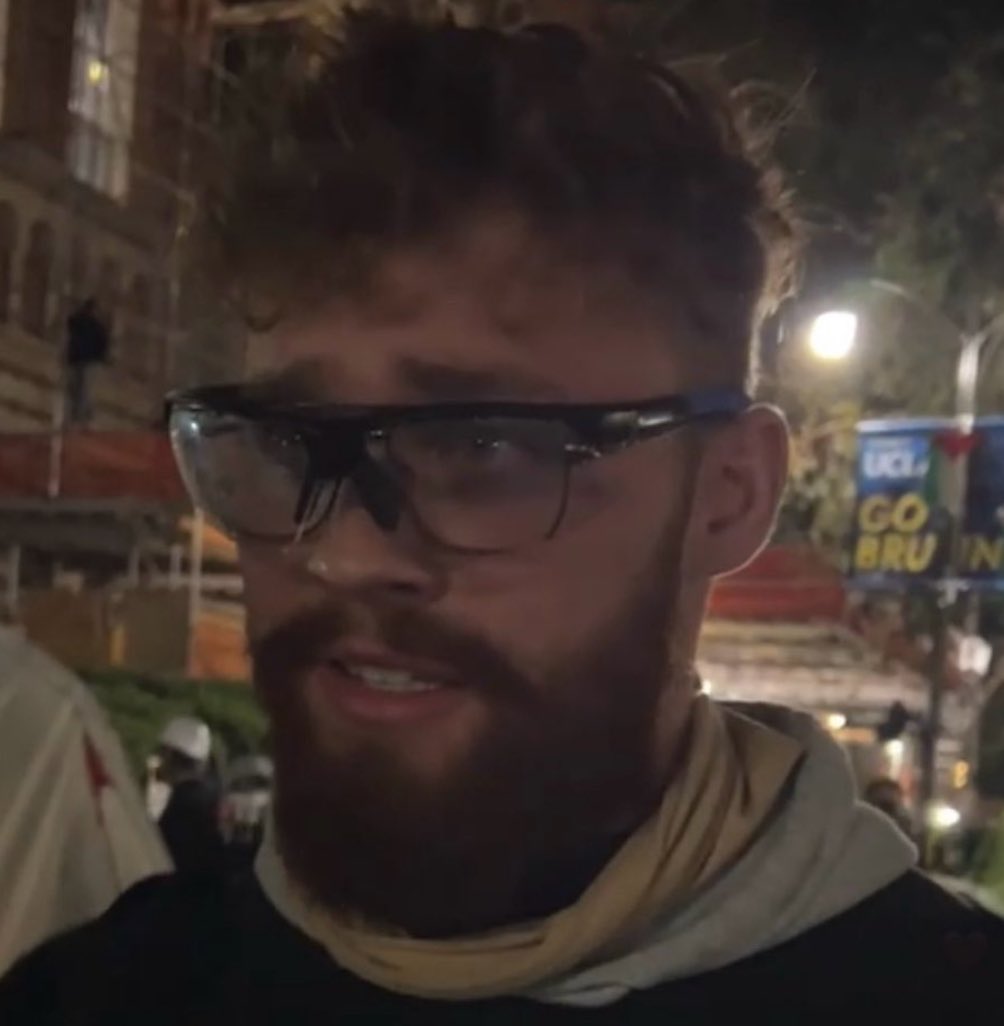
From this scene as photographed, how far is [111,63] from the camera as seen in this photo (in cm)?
1073

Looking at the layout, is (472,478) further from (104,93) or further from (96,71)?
(104,93)

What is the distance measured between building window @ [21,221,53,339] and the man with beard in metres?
9.11

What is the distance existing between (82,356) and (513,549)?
773 cm

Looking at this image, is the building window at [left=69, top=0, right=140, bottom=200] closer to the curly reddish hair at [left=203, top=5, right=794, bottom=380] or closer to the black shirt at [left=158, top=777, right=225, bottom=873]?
the black shirt at [left=158, top=777, right=225, bottom=873]

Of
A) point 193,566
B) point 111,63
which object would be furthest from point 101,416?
point 193,566

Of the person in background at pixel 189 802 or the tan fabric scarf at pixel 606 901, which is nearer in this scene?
the tan fabric scarf at pixel 606 901

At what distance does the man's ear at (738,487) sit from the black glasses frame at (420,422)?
5cm

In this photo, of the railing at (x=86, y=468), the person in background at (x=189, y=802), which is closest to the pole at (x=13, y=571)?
the railing at (x=86, y=468)

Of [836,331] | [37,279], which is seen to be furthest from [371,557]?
[37,279]

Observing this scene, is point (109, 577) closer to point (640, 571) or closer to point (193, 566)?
point (193, 566)

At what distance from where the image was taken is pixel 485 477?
141 cm

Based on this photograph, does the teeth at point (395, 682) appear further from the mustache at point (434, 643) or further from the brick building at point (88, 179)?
the brick building at point (88, 179)

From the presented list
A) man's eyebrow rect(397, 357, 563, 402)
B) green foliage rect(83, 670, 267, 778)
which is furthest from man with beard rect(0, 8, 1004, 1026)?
green foliage rect(83, 670, 267, 778)

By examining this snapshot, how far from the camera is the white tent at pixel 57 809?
167 centimetres
